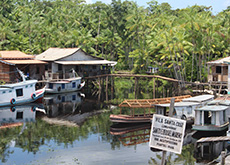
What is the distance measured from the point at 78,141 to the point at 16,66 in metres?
20.2

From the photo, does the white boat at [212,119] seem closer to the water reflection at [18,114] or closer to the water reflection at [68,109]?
the water reflection at [68,109]

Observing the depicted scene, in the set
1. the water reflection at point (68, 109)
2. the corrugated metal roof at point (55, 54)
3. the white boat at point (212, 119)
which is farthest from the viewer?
the corrugated metal roof at point (55, 54)

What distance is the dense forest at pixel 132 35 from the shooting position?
41500mm

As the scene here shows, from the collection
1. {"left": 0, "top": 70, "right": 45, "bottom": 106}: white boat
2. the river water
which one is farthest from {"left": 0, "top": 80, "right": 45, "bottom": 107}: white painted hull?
the river water

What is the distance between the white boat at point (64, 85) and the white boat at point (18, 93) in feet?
15.9

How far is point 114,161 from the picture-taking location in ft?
58.5

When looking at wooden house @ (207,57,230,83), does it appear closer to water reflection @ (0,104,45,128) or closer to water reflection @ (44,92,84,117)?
water reflection @ (44,92,84,117)

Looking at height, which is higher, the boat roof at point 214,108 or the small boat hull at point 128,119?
the boat roof at point 214,108

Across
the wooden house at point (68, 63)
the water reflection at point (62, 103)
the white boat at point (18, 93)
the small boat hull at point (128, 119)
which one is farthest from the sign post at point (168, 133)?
the wooden house at point (68, 63)

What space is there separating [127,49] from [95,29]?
21.1 ft

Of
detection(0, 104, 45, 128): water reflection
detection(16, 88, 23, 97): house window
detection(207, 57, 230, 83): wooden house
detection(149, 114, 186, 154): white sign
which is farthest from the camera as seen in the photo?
detection(207, 57, 230, 83): wooden house

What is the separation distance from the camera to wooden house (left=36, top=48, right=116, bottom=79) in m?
41.6

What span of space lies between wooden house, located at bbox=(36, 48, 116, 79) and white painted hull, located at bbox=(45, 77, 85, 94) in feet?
4.63

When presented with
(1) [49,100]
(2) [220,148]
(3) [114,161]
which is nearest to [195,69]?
(1) [49,100]
